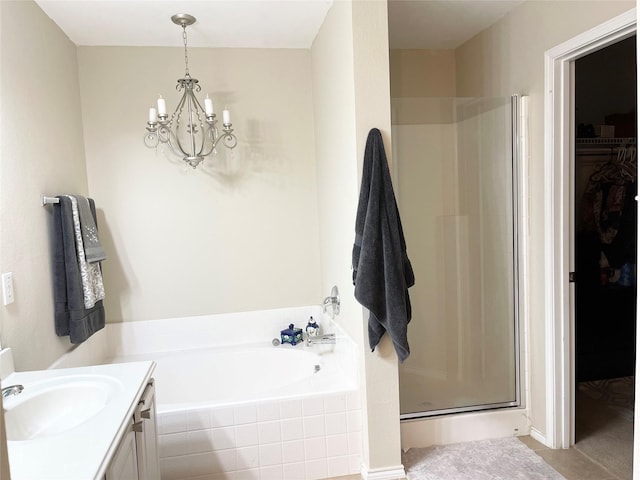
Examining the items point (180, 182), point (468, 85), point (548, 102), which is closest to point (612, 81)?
point (468, 85)

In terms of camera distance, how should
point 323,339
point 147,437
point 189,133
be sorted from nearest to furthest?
1. point 147,437
2. point 323,339
3. point 189,133

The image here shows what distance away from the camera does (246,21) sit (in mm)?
2678

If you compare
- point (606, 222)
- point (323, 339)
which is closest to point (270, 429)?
point (323, 339)

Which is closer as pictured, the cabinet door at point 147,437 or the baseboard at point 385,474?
the cabinet door at point 147,437

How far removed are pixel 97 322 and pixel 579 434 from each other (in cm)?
276

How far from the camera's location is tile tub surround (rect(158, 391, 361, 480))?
227cm

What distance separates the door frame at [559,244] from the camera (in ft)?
7.76

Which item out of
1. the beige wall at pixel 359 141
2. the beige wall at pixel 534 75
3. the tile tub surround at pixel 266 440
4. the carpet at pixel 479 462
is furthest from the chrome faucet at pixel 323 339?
the beige wall at pixel 534 75

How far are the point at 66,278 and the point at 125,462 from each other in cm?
127

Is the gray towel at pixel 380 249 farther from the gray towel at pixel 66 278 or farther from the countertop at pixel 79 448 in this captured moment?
the gray towel at pixel 66 278

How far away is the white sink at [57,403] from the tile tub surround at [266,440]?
676 mm

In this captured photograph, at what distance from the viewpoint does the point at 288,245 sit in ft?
10.6

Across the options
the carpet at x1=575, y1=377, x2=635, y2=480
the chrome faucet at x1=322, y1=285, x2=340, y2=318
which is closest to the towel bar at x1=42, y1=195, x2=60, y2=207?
the chrome faucet at x1=322, y1=285, x2=340, y2=318

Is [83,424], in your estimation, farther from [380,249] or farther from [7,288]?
[380,249]
